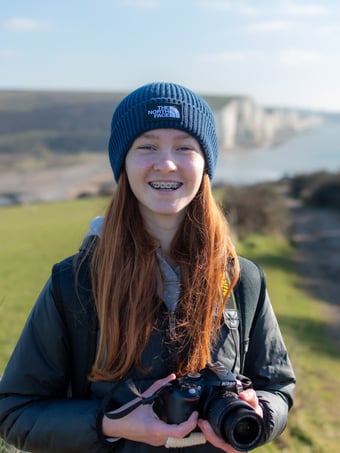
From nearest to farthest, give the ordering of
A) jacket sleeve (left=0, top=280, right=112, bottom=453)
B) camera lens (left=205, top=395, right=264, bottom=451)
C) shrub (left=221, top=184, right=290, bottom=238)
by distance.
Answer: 1. camera lens (left=205, top=395, right=264, bottom=451)
2. jacket sleeve (left=0, top=280, right=112, bottom=453)
3. shrub (left=221, top=184, right=290, bottom=238)

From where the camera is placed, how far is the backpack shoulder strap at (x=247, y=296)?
212 cm

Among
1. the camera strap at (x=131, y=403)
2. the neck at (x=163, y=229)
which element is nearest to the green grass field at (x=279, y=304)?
the neck at (x=163, y=229)

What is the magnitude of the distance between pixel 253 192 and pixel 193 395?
1180 inches

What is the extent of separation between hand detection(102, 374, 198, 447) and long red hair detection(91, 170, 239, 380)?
0.16 m

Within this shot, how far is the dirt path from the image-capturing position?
735 inches

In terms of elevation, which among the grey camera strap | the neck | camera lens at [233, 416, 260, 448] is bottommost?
the grey camera strap

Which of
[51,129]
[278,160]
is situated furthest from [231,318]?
[278,160]

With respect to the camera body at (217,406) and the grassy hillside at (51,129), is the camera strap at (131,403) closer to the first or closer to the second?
the camera body at (217,406)

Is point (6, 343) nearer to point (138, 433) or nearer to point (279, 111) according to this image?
point (138, 433)

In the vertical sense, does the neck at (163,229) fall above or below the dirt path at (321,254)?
above

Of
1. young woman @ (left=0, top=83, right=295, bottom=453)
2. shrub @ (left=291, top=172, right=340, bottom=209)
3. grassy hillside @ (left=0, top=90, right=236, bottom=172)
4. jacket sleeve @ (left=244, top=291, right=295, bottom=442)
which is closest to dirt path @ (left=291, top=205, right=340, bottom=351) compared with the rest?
shrub @ (left=291, top=172, right=340, bottom=209)

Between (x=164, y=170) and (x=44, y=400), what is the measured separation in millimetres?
877

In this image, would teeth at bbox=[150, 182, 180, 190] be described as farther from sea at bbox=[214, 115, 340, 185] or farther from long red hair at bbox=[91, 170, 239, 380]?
sea at bbox=[214, 115, 340, 185]

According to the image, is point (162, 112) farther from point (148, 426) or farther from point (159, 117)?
point (148, 426)
